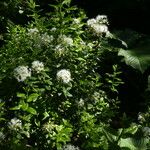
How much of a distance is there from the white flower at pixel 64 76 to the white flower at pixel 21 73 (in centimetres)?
25

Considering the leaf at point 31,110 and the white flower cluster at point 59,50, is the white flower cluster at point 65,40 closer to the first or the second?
the white flower cluster at point 59,50

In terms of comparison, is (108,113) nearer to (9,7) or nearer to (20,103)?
(20,103)

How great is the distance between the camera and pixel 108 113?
3980 millimetres

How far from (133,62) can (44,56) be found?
4.80ft

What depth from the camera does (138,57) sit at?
16.8 ft

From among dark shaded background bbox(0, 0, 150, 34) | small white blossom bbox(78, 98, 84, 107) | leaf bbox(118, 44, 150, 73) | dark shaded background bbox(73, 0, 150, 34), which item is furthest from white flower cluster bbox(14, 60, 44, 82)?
dark shaded background bbox(73, 0, 150, 34)

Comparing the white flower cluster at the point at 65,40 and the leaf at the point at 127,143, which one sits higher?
the white flower cluster at the point at 65,40

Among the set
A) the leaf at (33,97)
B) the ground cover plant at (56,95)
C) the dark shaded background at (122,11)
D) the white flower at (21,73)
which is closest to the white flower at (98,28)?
the ground cover plant at (56,95)

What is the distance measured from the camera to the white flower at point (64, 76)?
3.60m

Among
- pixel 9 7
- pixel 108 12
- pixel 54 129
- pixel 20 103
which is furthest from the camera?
pixel 108 12

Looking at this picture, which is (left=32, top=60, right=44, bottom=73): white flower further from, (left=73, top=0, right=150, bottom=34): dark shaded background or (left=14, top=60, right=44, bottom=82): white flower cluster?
(left=73, top=0, right=150, bottom=34): dark shaded background

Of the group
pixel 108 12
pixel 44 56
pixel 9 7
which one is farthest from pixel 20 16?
pixel 44 56

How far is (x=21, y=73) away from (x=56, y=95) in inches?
18.1

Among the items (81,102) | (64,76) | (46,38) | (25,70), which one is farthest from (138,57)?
(25,70)
